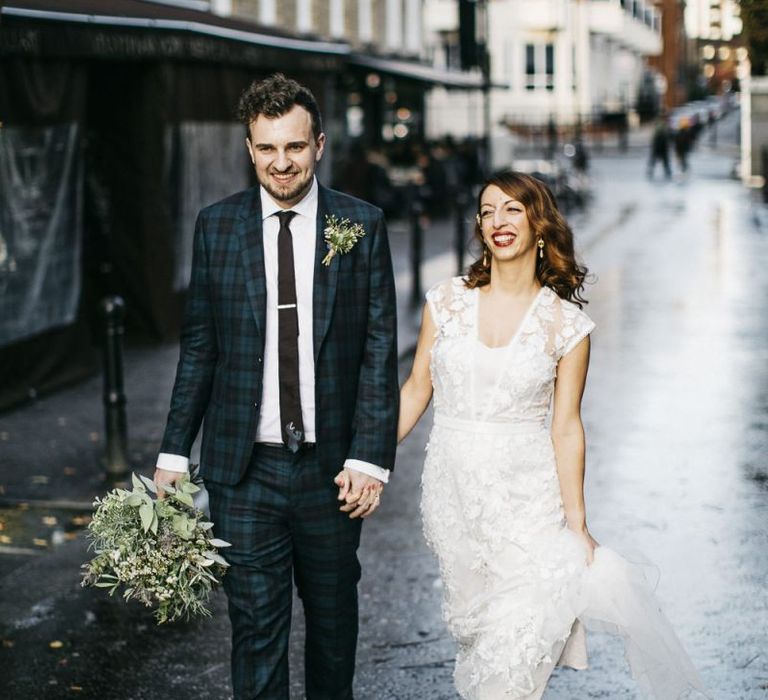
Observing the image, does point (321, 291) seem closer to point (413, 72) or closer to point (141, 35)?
point (141, 35)

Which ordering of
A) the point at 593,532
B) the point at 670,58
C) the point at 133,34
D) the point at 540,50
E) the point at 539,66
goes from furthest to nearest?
the point at 670,58
the point at 539,66
the point at 540,50
the point at 133,34
the point at 593,532

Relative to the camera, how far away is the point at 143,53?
1109 cm

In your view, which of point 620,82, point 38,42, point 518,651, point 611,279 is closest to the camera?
point 518,651

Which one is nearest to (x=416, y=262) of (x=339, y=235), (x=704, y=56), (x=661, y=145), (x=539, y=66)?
(x=339, y=235)

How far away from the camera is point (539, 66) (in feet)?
188

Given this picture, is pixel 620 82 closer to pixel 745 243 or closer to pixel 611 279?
pixel 745 243

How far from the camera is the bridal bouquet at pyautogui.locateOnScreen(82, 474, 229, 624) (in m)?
3.91

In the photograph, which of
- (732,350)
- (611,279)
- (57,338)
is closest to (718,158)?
(611,279)

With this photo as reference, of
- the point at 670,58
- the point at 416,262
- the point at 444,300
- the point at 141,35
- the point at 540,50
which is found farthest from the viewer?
the point at 670,58

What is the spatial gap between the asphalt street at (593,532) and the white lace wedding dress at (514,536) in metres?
1.00

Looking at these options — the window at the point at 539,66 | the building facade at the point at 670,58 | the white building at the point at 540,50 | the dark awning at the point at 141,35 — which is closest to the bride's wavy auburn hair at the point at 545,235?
the dark awning at the point at 141,35

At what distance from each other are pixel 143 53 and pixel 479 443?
7794 mm

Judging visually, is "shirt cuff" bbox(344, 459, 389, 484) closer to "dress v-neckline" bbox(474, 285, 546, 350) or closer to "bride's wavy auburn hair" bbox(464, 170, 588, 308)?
"dress v-neckline" bbox(474, 285, 546, 350)

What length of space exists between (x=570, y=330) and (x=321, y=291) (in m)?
0.75
